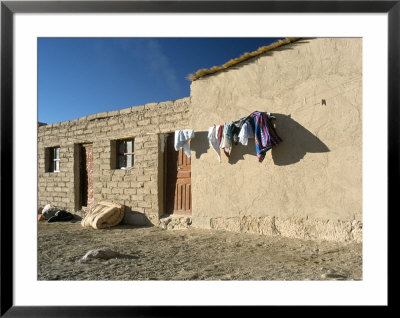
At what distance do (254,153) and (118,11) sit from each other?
347cm

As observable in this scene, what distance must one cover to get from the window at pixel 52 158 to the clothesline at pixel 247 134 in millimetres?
5771

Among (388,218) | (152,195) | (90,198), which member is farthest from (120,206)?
(388,218)

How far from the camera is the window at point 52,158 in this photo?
28.6 feet

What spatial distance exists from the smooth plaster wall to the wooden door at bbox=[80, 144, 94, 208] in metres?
3.57

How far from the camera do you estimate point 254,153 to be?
4.90 meters

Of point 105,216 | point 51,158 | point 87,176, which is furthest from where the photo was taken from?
point 51,158

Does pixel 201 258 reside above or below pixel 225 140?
below

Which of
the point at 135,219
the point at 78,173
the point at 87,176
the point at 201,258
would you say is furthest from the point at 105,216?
the point at 201,258

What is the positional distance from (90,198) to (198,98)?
429 cm

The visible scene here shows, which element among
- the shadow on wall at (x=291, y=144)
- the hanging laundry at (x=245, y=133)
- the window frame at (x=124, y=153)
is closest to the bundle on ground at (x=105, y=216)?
the window frame at (x=124, y=153)

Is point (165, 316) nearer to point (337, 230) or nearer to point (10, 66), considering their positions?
point (10, 66)

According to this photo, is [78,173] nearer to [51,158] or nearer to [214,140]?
[51,158]

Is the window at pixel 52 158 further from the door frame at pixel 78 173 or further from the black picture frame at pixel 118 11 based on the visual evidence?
the black picture frame at pixel 118 11

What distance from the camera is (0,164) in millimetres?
1822
